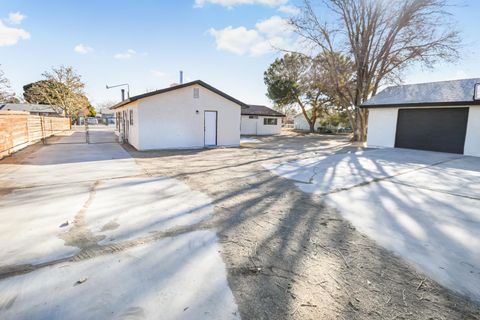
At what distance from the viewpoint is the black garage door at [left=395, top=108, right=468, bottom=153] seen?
1131cm

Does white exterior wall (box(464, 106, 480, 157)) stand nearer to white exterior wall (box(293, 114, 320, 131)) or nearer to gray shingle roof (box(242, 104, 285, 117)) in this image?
gray shingle roof (box(242, 104, 285, 117))

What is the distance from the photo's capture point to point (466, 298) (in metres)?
2.04

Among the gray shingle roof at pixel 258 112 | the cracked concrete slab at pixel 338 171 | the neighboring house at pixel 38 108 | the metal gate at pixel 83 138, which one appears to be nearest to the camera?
the cracked concrete slab at pixel 338 171

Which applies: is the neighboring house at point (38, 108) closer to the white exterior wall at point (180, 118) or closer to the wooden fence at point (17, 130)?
the wooden fence at point (17, 130)

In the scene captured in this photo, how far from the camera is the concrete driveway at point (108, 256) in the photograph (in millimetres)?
1880

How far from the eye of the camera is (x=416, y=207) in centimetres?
425

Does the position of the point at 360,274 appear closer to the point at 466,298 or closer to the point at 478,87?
the point at 466,298

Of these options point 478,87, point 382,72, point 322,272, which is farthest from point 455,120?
point 322,272

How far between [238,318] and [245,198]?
9.38 feet

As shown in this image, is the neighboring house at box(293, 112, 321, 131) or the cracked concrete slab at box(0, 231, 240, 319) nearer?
the cracked concrete slab at box(0, 231, 240, 319)

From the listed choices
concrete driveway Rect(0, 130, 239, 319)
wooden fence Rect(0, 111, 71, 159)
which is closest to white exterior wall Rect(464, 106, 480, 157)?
concrete driveway Rect(0, 130, 239, 319)

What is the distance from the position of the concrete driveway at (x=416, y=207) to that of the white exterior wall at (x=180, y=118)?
605 cm

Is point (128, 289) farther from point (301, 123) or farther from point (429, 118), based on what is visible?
point (301, 123)

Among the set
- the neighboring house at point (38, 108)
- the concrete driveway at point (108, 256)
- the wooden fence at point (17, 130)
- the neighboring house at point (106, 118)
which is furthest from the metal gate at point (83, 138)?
the neighboring house at point (106, 118)
